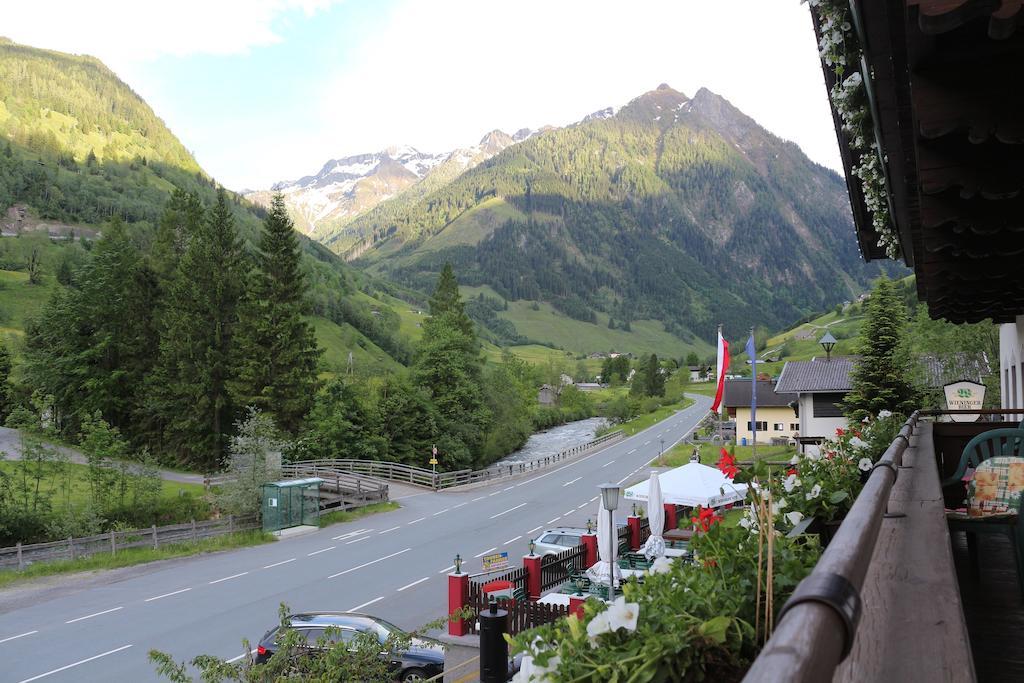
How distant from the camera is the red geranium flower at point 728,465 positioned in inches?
112

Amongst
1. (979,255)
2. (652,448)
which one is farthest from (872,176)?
(652,448)

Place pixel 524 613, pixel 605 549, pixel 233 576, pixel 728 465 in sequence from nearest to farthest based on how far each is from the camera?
pixel 728 465 → pixel 524 613 → pixel 605 549 → pixel 233 576

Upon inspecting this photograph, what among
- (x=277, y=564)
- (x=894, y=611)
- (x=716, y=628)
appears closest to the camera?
(x=716, y=628)

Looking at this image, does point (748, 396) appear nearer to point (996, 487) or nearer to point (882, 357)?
point (882, 357)

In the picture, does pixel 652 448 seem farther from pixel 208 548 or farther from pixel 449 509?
pixel 208 548

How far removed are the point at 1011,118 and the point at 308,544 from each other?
27182 mm

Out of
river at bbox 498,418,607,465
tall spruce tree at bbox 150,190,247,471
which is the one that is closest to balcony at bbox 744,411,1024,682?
tall spruce tree at bbox 150,190,247,471

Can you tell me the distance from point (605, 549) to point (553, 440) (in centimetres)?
5784

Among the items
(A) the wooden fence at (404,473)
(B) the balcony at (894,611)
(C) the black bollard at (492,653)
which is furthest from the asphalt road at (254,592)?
(B) the balcony at (894,611)

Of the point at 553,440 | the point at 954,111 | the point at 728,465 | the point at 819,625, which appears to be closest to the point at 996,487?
the point at 728,465

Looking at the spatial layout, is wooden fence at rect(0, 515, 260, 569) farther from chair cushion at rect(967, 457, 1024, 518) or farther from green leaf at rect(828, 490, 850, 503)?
green leaf at rect(828, 490, 850, 503)

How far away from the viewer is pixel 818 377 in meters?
44.1

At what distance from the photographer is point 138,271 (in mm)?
49312

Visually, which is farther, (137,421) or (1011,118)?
(137,421)
